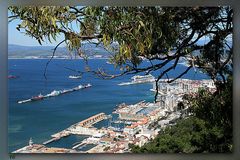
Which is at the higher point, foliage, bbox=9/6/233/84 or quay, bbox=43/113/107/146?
foliage, bbox=9/6/233/84

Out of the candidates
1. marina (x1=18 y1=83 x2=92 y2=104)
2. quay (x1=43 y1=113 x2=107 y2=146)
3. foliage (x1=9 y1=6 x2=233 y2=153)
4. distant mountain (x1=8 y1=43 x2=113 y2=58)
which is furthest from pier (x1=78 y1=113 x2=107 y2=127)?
distant mountain (x1=8 y1=43 x2=113 y2=58)

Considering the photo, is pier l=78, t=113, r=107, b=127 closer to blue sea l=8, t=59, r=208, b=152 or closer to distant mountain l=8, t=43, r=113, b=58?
blue sea l=8, t=59, r=208, b=152

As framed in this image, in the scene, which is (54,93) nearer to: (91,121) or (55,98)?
(55,98)

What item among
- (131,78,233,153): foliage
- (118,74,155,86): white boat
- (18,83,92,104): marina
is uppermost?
(118,74,155,86): white boat

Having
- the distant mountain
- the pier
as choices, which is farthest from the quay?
the distant mountain

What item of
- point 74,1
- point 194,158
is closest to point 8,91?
point 74,1

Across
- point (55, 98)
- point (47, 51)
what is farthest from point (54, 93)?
point (47, 51)

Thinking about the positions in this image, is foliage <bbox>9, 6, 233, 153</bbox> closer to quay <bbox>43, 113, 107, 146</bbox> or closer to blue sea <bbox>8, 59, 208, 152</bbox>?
blue sea <bbox>8, 59, 208, 152</bbox>
